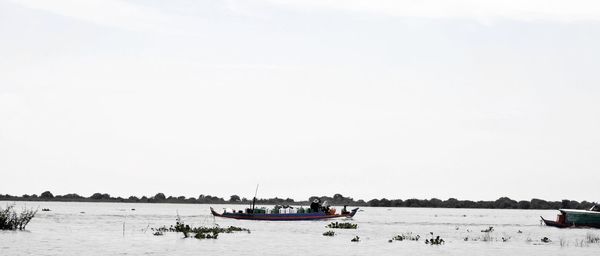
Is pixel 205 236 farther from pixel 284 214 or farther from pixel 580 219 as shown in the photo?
pixel 580 219

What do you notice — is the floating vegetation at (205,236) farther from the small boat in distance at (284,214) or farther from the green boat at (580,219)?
the green boat at (580,219)

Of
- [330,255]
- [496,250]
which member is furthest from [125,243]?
[496,250]

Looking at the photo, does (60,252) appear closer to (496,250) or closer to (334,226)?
(496,250)

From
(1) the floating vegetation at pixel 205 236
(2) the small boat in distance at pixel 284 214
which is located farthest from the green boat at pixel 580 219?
(1) the floating vegetation at pixel 205 236

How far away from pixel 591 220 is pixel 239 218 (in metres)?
40.2

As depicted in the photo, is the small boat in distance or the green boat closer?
the green boat

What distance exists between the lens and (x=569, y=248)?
204ft

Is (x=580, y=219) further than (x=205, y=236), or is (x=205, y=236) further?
(x=580, y=219)

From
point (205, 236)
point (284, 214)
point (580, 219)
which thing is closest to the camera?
point (205, 236)

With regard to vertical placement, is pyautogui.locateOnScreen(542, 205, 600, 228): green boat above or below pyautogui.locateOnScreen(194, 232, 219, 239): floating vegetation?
above

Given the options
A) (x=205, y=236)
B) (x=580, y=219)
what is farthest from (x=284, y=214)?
(x=205, y=236)

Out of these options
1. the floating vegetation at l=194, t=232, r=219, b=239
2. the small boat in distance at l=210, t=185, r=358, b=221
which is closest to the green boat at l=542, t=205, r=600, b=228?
the small boat in distance at l=210, t=185, r=358, b=221

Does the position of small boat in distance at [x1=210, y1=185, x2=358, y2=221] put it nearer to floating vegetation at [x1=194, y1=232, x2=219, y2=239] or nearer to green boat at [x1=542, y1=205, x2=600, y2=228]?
green boat at [x1=542, y1=205, x2=600, y2=228]

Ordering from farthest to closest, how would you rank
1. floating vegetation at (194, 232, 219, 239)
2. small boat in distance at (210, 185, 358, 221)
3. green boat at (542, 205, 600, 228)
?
small boat in distance at (210, 185, 358, 221), green boat at (542, 205, 600, 228), floating vegetation at (194, 232, 219, 239)
